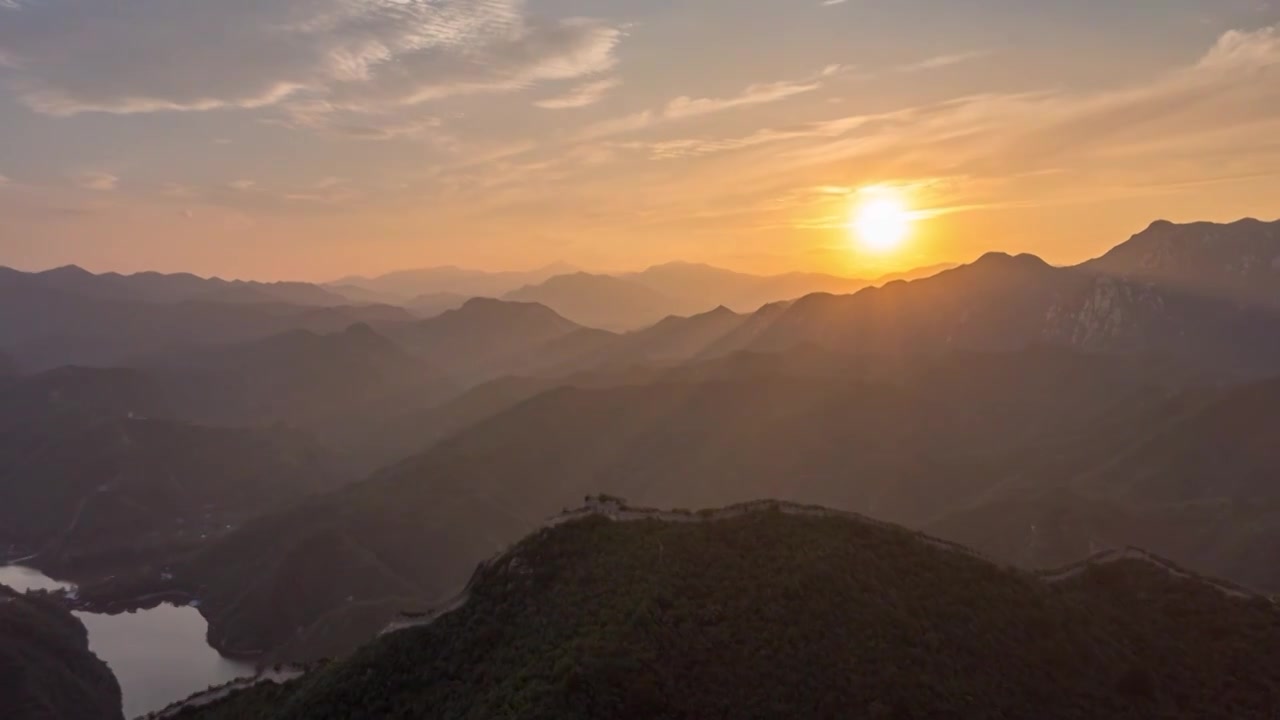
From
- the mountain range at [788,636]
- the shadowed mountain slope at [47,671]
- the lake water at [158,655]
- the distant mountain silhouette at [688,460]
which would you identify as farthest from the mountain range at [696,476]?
the mountain range at [788,636]

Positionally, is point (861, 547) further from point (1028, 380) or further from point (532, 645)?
point (1028, 380)

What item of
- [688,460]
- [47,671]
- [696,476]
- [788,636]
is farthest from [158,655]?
[788,636]

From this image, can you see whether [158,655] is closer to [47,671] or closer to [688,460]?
[47,671]

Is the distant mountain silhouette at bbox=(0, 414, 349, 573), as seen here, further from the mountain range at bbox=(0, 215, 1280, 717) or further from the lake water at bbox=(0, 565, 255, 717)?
the lake water at bbox=(0, 565, 255, 717)

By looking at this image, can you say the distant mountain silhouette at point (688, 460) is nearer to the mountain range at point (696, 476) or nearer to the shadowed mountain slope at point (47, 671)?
the mountain range at point (696, 476)

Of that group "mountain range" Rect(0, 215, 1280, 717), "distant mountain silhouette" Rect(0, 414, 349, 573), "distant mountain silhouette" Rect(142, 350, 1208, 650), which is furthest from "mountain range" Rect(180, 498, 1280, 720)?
"distant mountain silhouette" Rect(0, 414, 349, 573)

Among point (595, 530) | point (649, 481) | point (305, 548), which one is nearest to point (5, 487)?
point (305, 548)

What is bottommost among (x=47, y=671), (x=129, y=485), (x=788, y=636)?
(x=47, y=671)

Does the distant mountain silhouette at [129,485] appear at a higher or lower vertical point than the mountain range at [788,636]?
lower
